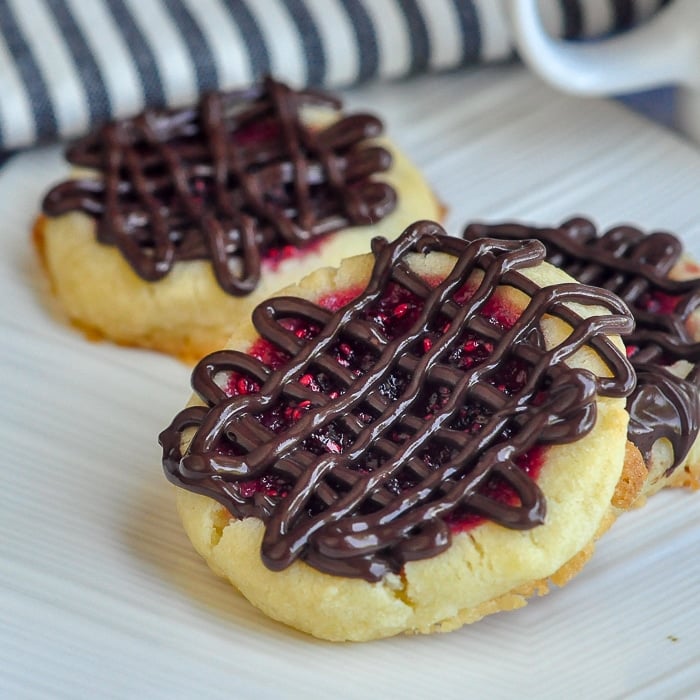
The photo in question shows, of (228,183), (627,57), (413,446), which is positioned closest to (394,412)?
(413,446)

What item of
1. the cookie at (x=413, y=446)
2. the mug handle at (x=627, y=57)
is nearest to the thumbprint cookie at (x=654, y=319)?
the cookie at (x=413, y=446)

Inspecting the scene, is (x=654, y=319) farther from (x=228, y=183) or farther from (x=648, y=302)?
(x=228, y=183)

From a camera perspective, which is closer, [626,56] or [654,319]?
[654,319]

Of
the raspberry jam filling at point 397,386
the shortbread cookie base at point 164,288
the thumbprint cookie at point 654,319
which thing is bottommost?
the shortbread cookie base at point 164,288

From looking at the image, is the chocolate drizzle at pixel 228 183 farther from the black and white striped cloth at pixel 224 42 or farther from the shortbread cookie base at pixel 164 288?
the black and white striped cloth at pixel 224 42

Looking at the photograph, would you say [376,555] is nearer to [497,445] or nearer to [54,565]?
[497,445]

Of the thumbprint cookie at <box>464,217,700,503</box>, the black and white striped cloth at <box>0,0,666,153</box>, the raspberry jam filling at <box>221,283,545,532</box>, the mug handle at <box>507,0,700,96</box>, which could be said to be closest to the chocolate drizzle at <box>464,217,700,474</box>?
the thumbprint cookie at <box>464,217,700,503</box>
